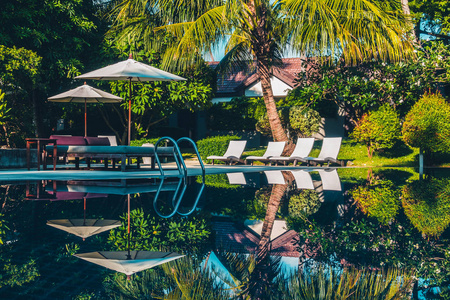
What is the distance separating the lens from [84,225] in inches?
177

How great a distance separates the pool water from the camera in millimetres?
2514

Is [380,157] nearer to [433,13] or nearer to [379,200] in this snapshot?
[433,13]

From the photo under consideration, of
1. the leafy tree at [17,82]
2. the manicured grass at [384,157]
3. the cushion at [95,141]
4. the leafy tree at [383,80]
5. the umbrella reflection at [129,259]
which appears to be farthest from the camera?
the leafy tree at [383,80]

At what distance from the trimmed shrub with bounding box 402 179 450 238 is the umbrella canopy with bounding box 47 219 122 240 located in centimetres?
275

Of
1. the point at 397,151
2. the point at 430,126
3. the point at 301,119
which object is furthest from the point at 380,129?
the point at 301,119

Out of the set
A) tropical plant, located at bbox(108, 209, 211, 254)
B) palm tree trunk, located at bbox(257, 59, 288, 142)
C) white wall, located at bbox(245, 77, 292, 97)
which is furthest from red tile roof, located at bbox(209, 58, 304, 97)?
tropical plant, located at bbox(108, 209, 211, 254)

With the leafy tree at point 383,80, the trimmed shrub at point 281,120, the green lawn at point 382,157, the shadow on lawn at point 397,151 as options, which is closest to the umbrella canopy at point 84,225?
the green lawn at point 382,157

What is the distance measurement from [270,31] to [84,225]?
1339cm

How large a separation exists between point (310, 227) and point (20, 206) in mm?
3537

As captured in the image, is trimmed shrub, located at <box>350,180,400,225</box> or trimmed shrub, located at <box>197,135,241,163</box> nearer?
trimmed shrub, located at <box>350,180,400,225</box>

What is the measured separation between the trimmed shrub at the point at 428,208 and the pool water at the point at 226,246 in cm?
2

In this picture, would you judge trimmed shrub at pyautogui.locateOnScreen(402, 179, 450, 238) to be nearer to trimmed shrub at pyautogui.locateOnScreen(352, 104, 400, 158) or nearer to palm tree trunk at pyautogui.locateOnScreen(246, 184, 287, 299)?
palm tree trunk at pyautogui.locateOnScreen(246, 184, 287, 299)

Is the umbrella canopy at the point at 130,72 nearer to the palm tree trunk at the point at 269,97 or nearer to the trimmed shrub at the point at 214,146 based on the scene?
the palm tree trunk at the point at 269,97

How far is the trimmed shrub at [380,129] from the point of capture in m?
17.5
